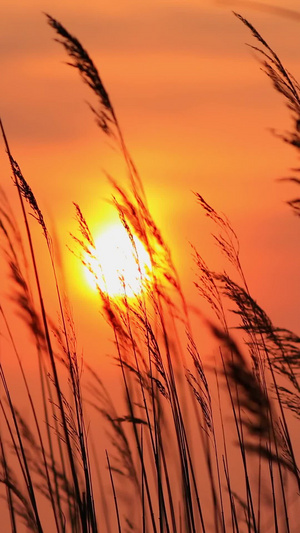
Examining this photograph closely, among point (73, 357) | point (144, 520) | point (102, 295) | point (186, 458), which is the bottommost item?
point (144, 520)

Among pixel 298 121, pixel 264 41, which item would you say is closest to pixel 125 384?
pixel 298 121

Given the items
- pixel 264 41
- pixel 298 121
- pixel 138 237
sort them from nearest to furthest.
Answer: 1. pixel 264 41
2. pixel 298 121
3. pixel 138 237

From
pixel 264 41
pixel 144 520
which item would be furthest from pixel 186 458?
pixel 264 41

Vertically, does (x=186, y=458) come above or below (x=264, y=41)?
below

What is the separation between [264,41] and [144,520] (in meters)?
1.34

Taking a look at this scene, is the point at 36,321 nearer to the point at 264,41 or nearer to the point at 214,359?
the point at 214,359

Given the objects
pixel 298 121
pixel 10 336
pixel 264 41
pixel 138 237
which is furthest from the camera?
pixel 10 336

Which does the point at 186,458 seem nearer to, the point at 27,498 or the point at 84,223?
the point at 27,498

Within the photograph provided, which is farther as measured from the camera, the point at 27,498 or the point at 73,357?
the point at 27,498

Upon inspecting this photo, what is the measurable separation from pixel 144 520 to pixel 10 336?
0.70m

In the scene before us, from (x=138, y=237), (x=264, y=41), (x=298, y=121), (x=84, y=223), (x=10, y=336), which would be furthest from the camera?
(x=10, y=336)

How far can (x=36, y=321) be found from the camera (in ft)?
6.43

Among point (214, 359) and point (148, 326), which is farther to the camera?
point (214, 359)

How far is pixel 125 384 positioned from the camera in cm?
201
